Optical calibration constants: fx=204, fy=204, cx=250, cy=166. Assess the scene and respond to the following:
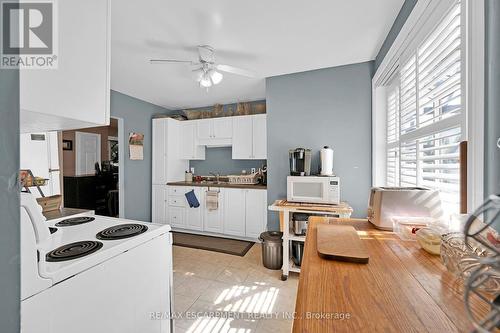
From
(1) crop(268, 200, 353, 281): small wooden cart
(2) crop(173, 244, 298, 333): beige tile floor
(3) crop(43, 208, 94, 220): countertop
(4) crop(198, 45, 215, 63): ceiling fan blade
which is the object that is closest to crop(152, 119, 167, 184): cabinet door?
(2) crop(173, 244, 298, 333): beige tile floor

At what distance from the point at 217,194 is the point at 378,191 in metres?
2.58

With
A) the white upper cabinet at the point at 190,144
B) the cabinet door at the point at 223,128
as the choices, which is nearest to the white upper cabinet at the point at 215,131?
the cabinet door at the point at 223,128

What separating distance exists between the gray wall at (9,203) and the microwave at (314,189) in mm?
2145

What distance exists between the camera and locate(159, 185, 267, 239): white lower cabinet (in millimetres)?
3135

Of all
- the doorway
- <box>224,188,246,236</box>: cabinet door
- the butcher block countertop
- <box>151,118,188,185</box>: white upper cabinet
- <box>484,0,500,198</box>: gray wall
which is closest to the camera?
the butcher block countertop

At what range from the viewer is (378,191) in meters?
1.14

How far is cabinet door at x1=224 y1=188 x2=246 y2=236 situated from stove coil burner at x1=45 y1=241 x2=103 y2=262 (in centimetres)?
237

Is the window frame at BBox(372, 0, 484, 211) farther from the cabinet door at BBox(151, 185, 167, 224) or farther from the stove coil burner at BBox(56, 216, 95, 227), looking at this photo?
the cabinet door at BBox(151, 185, 167, 224)

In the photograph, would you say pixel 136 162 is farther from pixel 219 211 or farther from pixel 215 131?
pixel 219 211

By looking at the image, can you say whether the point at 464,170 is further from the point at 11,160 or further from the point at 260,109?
the point at 260,109

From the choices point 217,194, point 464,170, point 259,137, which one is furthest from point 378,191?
point 217,194

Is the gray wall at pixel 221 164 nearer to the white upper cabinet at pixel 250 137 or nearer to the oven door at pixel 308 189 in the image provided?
the white upper cabinet at pixel 250 137

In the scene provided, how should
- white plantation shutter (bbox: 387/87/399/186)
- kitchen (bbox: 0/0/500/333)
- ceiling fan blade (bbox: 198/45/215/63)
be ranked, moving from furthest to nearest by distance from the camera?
1. ceiling fan blade (bbox: 198/45/215/63)
2. white plantation shutter (bbox: 387/87/399/186)
3. kitchen (bbox: 0/0/500/333)

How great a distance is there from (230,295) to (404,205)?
1699 mm
